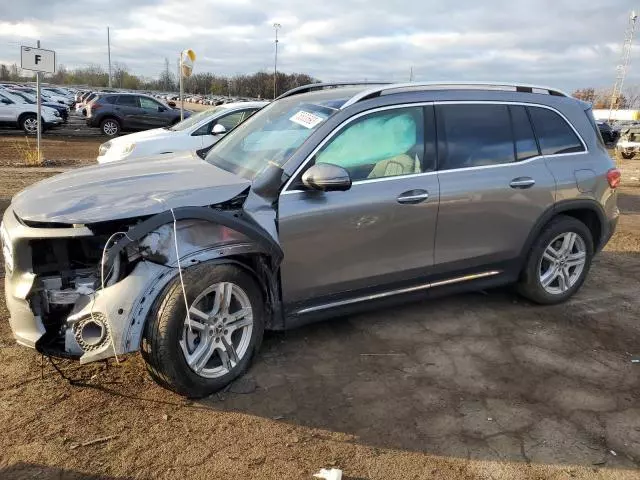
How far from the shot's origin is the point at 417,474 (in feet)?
9.17

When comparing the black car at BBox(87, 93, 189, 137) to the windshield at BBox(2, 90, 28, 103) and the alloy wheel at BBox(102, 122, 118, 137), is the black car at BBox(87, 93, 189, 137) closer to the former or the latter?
the alloy wheel at BBox(102, 122, 118, 137)

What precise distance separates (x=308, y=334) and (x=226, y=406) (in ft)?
3.69

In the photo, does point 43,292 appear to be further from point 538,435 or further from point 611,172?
point 611,172

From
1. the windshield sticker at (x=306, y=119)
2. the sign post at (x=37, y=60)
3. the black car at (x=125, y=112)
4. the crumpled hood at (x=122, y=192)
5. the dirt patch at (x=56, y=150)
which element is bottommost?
the dirt patch at (x=56, y=150)

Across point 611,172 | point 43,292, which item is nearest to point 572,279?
point 611,172

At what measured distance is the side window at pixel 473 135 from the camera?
420 centimetres

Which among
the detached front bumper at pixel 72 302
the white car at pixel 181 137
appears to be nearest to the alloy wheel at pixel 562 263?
the detached front bumper at pixel 72 302

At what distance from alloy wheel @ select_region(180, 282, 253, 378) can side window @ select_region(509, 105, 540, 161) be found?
264cm

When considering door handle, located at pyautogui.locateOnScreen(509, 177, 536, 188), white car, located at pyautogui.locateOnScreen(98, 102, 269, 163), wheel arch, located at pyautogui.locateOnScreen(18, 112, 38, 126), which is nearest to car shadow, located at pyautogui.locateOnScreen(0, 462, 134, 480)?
door handle, located at pyautogui.locateOnScreen(509, 177, 536, 188)

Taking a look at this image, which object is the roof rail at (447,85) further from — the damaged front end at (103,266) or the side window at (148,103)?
the side window at (148,103)

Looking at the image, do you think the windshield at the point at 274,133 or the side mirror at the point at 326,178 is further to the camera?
the windshield at the point at 274,133

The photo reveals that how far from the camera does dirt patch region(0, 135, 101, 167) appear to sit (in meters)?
13.9

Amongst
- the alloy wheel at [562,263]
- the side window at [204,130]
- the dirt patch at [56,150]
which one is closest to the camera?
the alloy wheel at [562,263]

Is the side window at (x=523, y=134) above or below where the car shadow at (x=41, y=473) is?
above
